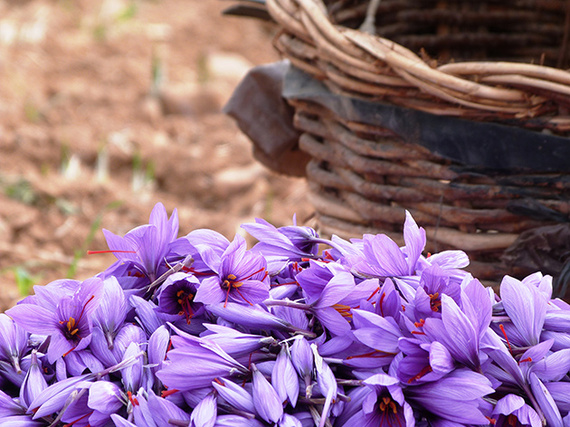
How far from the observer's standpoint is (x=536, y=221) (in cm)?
92

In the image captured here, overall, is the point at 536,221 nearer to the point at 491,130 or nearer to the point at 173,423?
the point at 491,130

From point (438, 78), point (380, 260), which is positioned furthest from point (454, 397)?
point (438, 78)

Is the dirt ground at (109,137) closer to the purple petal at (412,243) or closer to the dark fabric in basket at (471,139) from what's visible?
the dark fabric in basket at (471,139)

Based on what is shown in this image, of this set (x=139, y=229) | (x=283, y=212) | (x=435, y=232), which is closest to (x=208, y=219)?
(x=283, y=212)

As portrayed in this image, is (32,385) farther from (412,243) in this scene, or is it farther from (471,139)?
(471,139)

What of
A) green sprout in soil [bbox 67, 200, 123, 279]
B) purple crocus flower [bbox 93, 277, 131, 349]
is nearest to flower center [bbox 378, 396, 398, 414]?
purple crocus flower [bbox 93, 277, 131, 349]

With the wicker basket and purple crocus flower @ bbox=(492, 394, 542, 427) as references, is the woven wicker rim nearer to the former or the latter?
the wicker basket

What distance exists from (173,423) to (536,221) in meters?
0.65

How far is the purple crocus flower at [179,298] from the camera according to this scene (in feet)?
1.69

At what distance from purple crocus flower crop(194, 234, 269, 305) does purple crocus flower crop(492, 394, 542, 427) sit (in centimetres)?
19

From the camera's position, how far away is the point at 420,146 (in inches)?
37.6

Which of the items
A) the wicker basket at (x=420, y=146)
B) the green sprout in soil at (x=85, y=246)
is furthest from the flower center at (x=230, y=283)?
the green sprout in soil at (x=85, y=246)

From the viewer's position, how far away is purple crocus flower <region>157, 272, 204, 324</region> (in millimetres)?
514

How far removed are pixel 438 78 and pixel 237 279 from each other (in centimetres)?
47
